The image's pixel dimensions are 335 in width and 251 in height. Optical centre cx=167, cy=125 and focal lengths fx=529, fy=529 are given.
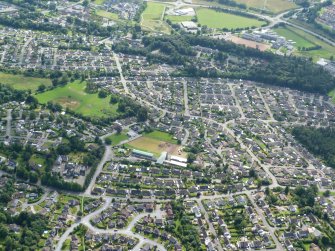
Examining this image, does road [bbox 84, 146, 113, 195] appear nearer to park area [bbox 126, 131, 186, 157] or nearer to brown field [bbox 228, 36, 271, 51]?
park area [bbox 126, 131, 186, 157]

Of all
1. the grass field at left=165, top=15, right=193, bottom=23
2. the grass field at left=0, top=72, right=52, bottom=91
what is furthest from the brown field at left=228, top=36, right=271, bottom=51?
the grass field at left=0, top=72, right=52, bottom=91

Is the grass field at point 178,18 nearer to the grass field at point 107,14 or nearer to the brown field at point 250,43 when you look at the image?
the grass field at point 107,14

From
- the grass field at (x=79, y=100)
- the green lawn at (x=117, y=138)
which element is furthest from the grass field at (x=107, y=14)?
the green lawn at (x=117, y=138)

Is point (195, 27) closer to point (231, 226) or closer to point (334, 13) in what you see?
point (334, 13)

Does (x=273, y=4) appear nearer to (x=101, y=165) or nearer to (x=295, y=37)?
(x=295, y=37)

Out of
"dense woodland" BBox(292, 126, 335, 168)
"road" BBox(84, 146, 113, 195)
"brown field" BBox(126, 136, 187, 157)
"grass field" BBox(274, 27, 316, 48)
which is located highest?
"grass field" BBox(274, 27, 316, 48)

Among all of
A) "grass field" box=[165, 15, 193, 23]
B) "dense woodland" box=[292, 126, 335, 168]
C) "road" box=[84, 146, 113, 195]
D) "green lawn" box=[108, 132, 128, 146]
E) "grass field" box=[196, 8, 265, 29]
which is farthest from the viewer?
"grass field" box=[196, 8, 265, 29]

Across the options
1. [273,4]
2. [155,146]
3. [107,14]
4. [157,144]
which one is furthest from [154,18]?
[155,146]

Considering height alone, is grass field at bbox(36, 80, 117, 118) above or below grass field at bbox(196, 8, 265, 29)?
below
